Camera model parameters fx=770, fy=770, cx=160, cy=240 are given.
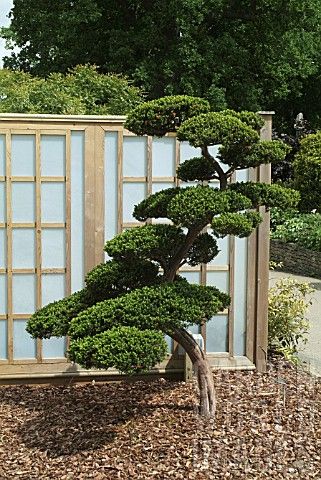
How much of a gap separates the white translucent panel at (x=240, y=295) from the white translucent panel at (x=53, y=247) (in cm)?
128

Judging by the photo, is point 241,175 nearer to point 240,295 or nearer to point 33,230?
point 240,295

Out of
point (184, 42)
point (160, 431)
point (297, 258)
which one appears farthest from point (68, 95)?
point (184, 42)

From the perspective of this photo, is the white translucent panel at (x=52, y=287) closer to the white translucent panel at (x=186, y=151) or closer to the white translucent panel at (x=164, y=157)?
the white translucent panel at (x=164, y=157)

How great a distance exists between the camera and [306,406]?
5.02 m

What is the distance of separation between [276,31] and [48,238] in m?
16.9

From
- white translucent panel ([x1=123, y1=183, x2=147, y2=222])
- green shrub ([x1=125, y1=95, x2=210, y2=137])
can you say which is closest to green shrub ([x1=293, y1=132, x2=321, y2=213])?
white translucent panel ([x1=123, y1=183, x2=147, y2=222])

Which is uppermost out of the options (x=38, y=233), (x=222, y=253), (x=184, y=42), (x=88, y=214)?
(x=184, y=42)

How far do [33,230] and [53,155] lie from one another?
21.4 inches

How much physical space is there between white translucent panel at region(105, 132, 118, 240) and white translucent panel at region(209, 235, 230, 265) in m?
0.77

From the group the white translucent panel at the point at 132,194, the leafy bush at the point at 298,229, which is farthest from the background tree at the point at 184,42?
the white translucent panel at the point at 132,194

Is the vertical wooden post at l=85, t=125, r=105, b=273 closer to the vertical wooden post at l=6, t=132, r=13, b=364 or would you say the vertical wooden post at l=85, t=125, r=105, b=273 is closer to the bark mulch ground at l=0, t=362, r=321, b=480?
the vertical wooden post at l=6, t=132, r=13, b=364

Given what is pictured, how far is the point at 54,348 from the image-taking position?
5.53 m

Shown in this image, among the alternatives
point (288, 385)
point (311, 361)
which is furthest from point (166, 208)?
point (311, 361)

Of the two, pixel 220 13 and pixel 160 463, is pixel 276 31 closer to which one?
pixel 220 13
